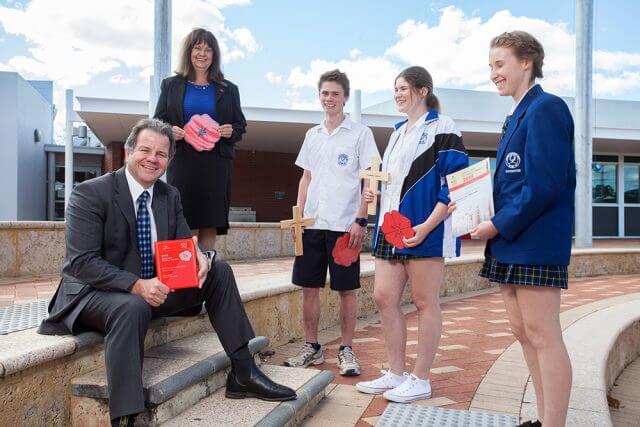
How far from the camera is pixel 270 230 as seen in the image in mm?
9602

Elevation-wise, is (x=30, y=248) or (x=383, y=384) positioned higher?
(x=30, y=248)

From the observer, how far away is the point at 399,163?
3121mm

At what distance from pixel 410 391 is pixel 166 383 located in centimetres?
129

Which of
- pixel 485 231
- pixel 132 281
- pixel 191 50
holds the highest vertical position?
pixel 191 50

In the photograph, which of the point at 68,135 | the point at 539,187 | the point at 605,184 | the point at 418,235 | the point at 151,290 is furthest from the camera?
the point at 605,184

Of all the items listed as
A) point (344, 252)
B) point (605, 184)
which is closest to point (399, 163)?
point (344, 252)

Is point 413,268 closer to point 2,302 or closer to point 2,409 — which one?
point 2,409

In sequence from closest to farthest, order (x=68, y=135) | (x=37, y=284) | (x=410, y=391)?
(x=410, y=391)
(x=37, y=284)
(x=68, y=135)

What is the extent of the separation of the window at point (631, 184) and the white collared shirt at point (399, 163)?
1873 centimetres

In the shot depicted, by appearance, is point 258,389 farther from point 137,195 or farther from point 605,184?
point 605,184

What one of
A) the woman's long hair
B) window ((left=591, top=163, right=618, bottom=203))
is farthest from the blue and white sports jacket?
window ((left=591, top=163, right=618, bottom=203))

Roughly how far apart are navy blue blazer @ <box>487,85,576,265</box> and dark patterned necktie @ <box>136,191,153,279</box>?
5.07 ft

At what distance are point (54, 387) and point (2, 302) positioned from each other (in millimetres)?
2400

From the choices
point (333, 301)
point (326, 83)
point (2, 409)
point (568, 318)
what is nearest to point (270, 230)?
point (333, 301)
